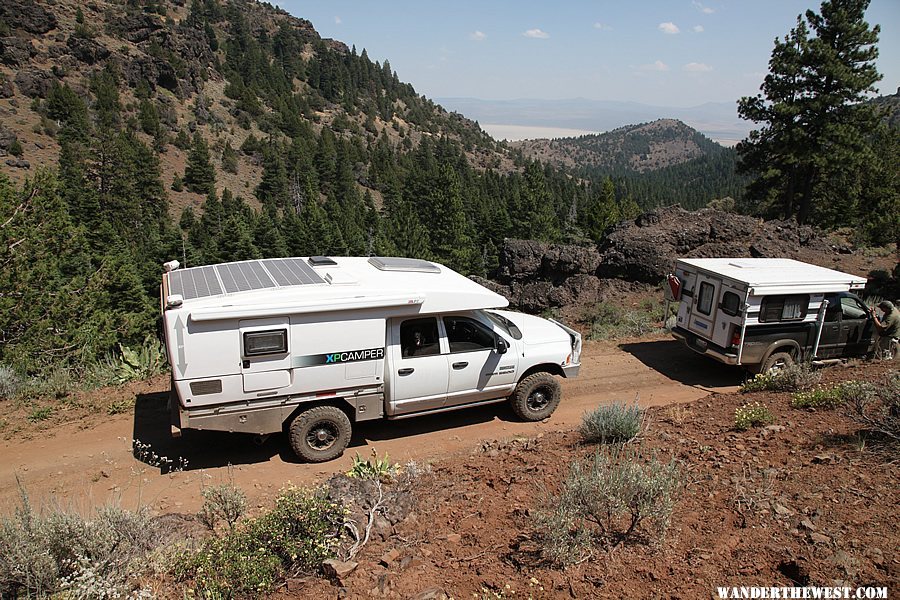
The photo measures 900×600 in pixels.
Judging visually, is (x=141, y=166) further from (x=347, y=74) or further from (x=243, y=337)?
(x=347, y=74)

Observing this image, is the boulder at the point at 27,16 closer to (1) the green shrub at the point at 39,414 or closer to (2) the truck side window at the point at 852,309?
(1) the green shrub at the point at 39,414

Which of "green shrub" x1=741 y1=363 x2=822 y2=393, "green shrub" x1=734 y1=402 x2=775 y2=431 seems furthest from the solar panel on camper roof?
"green shrub" x1=741 y1=363 x2=822 y2=393

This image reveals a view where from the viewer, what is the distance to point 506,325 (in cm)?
912

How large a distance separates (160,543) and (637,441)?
5422 millimetres

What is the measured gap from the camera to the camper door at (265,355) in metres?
6.99

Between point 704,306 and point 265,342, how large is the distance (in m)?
8.66

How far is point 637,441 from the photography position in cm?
710

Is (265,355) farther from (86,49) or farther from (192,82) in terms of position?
(192,82)

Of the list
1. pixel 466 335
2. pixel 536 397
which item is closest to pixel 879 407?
pixel 536 397

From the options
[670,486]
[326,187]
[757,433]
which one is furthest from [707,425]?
[326,187]

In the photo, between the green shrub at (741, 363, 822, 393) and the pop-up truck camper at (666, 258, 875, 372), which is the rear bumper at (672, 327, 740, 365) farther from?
the green shrub at (741, 363, 822, 393)

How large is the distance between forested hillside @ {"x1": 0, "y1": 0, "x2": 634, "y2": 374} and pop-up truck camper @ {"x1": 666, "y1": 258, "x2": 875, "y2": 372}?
13.3 metres

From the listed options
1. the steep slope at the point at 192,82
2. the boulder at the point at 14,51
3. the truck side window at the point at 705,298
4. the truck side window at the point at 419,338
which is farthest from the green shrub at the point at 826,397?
the boulder at the point at 14,51

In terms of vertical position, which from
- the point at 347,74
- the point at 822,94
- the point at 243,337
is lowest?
the point at 243,337
